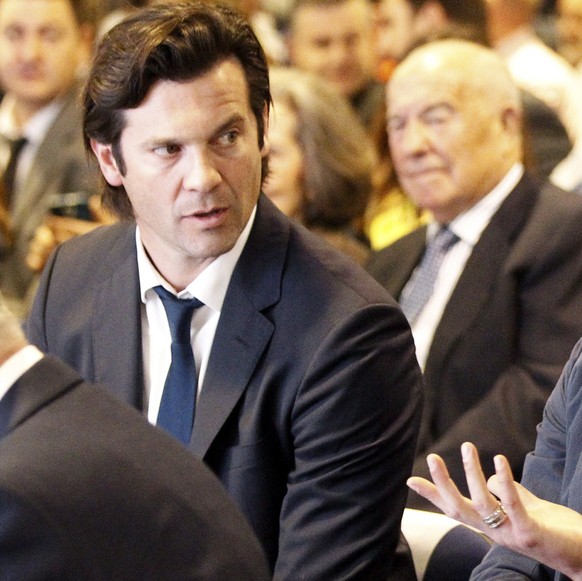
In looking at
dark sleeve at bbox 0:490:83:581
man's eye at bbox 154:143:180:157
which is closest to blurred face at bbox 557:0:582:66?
man's eye at bbox 154:143:180:157

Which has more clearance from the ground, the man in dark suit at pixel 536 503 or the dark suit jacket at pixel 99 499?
the dark suit jacket at pixel 99 499

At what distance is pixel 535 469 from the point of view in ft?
6.13

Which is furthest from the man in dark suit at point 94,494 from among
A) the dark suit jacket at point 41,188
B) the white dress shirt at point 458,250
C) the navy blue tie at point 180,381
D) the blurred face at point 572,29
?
the blurred face at point 572,29

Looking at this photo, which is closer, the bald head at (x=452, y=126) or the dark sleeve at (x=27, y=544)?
the dark sleeve at (x=27, y=544)

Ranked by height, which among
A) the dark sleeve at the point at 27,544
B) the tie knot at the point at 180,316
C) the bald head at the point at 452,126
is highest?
the bald head at the point at 452,126

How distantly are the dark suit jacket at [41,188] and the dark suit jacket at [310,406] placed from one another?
6.60 feet

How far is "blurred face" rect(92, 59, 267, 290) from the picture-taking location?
6.93 ft

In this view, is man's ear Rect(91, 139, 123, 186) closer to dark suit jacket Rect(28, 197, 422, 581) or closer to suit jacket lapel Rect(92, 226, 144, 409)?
suit jacket lapel Rect(92, 226, 144, 409)

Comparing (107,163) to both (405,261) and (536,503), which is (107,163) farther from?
(405,261)

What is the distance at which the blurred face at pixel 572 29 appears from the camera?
5465mm

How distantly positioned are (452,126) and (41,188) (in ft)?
5.06

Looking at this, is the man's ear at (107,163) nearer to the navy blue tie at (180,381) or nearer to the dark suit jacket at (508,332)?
the navy blue tie at (180,381)

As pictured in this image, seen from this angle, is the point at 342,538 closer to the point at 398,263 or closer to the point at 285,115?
the point at 398,263

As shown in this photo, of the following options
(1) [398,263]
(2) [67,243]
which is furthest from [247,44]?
(1) [398,263]
